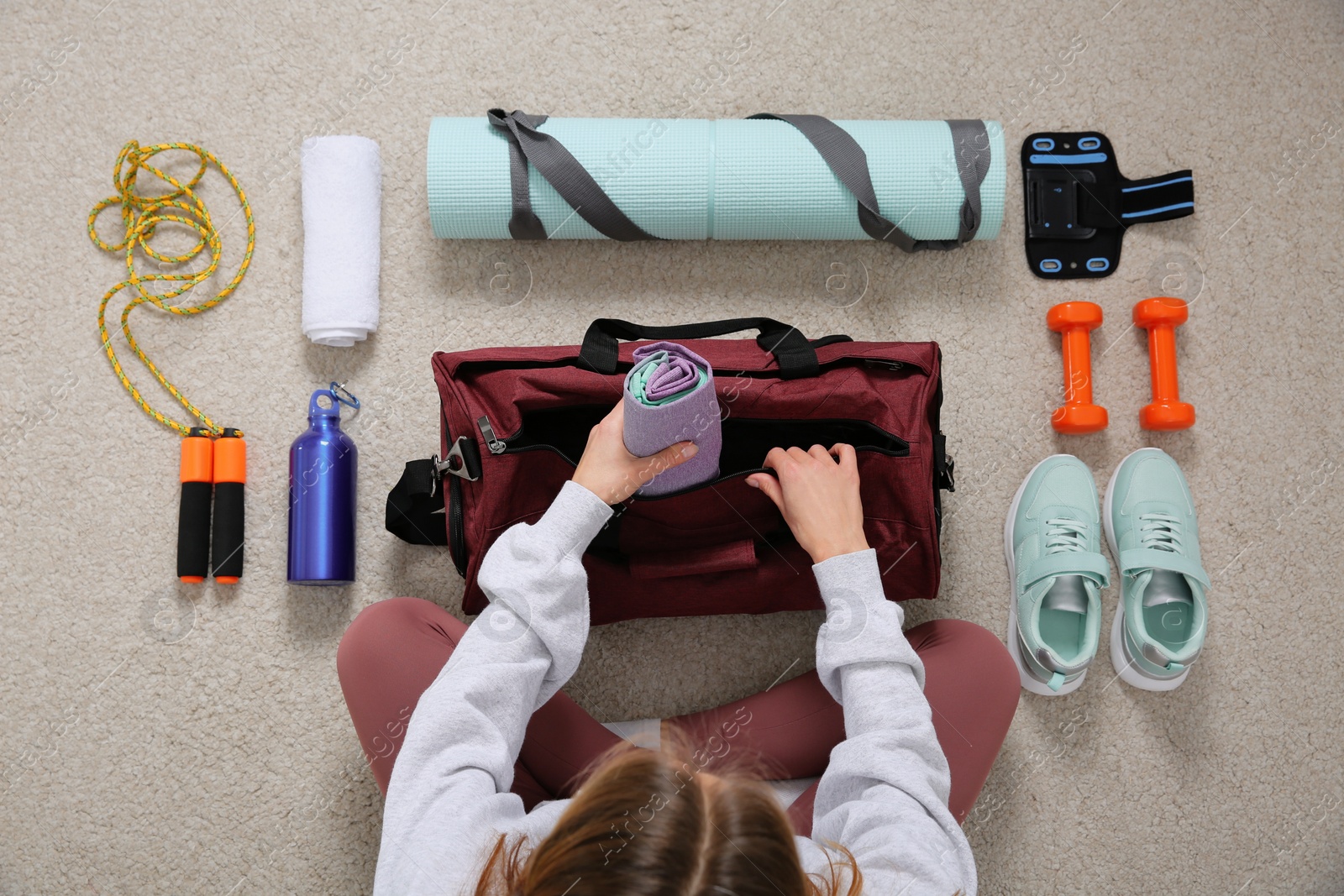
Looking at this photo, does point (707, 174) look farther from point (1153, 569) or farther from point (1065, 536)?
point (1153, 569)

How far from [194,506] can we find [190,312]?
27 cm

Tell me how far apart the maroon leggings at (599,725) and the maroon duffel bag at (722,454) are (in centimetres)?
8

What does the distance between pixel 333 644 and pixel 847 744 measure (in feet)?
2.26

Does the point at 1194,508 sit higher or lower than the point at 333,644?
higher

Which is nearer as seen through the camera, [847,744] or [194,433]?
[847,744]

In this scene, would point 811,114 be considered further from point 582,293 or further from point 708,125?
point 582,293

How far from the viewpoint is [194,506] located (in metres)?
1.05

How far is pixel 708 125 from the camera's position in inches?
41.3

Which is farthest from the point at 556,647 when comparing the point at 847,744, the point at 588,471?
the point at 847,744

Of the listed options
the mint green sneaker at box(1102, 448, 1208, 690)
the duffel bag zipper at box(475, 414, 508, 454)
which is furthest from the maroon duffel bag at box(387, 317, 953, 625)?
the mint green sneaker at box(1102, 448, 1208, 690)

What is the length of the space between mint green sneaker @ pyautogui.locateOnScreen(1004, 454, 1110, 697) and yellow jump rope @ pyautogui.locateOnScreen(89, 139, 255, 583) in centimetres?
103

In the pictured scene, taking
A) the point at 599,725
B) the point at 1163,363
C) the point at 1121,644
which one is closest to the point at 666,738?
the point at 599,725

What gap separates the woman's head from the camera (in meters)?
0.54

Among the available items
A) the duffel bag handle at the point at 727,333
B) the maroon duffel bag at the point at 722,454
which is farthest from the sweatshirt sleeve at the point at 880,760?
the duffel bag handle at the point at 727,333
